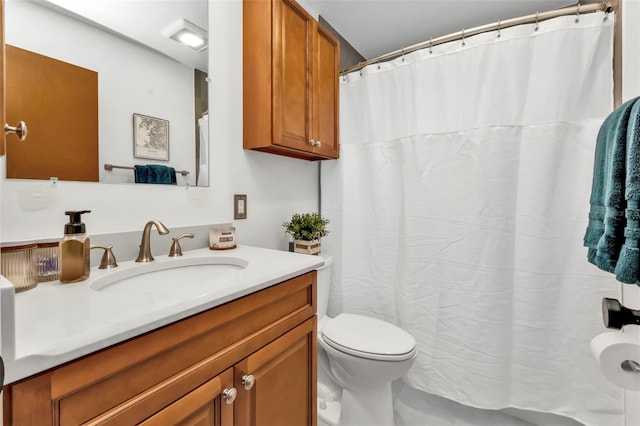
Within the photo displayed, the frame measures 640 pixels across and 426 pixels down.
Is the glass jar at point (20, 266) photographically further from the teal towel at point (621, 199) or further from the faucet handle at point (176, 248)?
the teal towel at point (621, 199)

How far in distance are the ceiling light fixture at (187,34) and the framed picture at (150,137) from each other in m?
0.34

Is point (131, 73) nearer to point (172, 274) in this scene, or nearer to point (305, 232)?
point (172, 274)

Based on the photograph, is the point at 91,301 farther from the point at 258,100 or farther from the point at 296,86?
the point at 296,86

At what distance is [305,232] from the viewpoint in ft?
4.97

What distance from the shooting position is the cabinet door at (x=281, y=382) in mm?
688

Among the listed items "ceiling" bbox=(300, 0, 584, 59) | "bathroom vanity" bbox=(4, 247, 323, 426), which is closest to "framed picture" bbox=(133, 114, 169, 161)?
"bathroom vanity" bbox=(4, 247, 323, 426)

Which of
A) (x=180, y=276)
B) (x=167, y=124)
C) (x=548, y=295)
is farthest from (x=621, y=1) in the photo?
(x=180, y=276)

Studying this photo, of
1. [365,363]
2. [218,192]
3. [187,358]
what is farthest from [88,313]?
[365,363]

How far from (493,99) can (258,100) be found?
1.10 metres

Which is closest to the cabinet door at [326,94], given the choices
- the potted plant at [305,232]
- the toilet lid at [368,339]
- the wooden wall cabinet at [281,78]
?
the wooden wall cabinet at [281,78]

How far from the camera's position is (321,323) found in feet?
4.71

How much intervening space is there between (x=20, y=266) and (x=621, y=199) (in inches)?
52.3

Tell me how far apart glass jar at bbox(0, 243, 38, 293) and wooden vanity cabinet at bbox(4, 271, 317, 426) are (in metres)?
0.32

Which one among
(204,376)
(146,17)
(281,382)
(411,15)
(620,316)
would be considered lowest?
(281,382)
